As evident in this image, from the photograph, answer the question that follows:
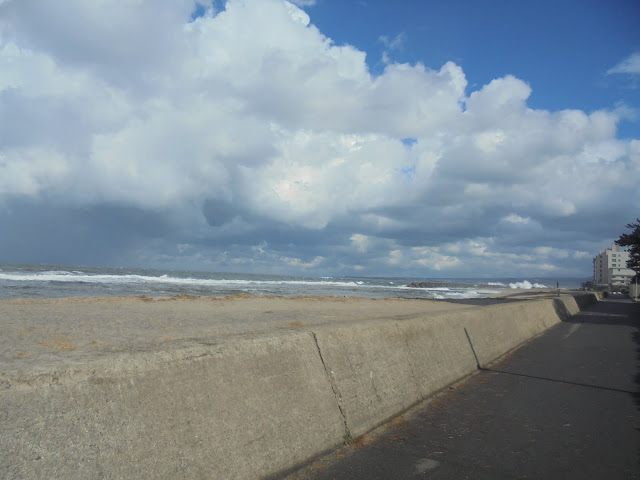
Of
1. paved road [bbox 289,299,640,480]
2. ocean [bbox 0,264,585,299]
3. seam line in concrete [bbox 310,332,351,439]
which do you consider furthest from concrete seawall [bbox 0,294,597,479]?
ocean [bbox 0,264,585,299]

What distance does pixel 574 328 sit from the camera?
60.0ft

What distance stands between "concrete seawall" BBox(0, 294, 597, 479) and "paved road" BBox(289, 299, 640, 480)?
0.34m

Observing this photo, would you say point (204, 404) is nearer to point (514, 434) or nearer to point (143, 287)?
point (514, 434)

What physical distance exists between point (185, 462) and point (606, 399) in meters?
6.28

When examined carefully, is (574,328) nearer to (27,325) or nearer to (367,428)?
(367,428)

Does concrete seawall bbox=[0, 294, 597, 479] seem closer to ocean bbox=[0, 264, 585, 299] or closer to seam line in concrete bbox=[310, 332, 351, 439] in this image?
seam line in concrete bbox=[310, 332, 351, 439]

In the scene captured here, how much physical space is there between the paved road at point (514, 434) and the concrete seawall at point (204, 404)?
0.34 meters

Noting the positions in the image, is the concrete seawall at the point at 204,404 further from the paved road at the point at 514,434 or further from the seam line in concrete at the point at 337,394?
the paved road at the point at 514,434

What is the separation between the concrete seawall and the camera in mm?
2584

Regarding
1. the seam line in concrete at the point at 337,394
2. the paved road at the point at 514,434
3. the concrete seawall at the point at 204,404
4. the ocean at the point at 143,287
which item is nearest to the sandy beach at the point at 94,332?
the concrete seawall at the point at 204,404

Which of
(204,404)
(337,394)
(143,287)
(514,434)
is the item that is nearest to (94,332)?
(337,394)

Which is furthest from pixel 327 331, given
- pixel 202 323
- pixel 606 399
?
pixel 202 323

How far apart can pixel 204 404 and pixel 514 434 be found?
3.53 metres

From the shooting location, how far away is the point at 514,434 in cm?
514
